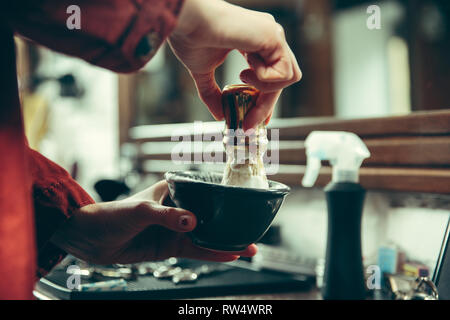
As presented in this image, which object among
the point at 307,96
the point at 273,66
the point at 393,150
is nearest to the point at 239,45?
the point at 273,66

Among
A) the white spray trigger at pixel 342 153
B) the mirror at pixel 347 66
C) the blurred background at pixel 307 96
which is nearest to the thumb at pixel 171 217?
the blurred background at pixel 307 96

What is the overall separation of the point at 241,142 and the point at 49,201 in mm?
278

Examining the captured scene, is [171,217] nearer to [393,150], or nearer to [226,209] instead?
[226,209]

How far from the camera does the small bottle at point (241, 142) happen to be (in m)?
0.56

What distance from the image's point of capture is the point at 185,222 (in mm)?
497

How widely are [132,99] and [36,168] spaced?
1.36 m

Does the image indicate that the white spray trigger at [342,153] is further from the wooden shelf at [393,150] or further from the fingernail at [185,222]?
the fingernail at [185,222]

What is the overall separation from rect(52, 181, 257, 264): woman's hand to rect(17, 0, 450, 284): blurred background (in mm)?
211

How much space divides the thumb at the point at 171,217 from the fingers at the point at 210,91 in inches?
6.6
